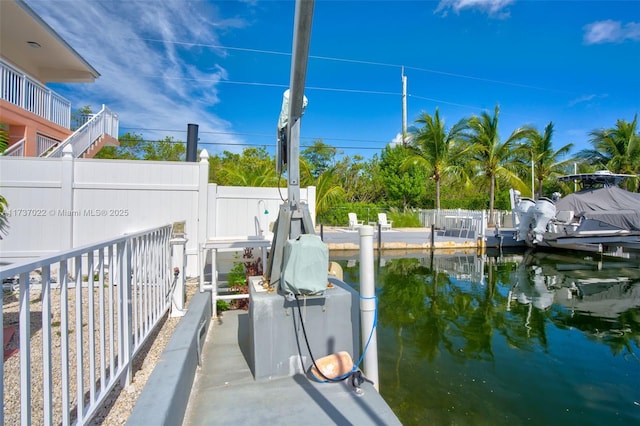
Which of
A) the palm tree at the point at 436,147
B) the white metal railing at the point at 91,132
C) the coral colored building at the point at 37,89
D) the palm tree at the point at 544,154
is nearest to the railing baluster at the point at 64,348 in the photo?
the coral colored building at the point at 37,89

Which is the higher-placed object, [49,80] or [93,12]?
[93,12]

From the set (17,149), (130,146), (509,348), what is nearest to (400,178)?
Result: (509,348)

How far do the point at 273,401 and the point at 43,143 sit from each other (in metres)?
10.6

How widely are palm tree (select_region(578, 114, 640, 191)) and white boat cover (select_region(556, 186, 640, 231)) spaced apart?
1047 cm

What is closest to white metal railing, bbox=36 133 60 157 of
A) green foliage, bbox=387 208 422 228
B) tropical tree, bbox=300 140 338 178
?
green foliage, bbox=387 208 422 228

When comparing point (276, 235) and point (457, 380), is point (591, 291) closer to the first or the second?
point (457, 380)

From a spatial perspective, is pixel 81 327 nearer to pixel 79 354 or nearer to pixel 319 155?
pixel 79 354

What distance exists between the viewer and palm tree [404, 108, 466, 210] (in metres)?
20.1

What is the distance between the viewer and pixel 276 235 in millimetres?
3391

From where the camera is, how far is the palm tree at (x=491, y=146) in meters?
20.3

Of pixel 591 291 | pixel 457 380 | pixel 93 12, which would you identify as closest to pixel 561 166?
pixel 591 291

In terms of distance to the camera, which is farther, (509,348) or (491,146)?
(491,146)

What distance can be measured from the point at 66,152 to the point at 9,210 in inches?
49.7

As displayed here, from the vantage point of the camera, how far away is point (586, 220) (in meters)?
13.2
